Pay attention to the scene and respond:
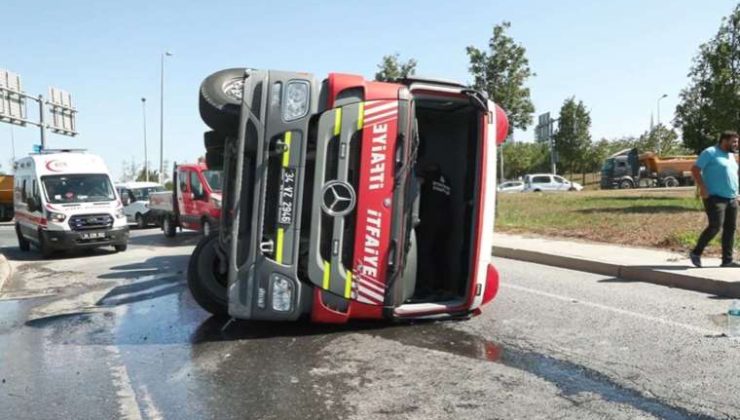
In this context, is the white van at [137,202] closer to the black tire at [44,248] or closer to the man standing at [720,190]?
the black tire at [44,248]

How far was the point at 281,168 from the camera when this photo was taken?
515 cm

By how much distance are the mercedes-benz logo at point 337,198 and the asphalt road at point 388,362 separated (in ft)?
3.74

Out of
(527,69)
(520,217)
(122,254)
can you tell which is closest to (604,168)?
(527,69)

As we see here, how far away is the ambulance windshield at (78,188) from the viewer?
13.9 metres

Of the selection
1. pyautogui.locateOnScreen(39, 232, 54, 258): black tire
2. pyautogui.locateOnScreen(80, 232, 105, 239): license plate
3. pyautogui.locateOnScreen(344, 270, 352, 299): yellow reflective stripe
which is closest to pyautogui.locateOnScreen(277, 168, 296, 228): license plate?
pyautogui.locateOnScreen(344, 270, 352, 299): yellow reflective stripe

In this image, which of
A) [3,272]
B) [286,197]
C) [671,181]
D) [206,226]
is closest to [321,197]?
[286,197]

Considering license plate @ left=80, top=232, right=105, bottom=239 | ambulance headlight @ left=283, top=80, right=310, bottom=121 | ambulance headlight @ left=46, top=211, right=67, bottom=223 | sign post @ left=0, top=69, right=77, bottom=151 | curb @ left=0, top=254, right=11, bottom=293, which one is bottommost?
curb @ left=0, top=254, right=11, bottom=293

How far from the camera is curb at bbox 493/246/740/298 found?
7223mm

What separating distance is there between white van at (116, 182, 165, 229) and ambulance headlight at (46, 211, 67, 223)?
8.17m

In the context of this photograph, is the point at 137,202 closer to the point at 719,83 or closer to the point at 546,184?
the point at 719,83

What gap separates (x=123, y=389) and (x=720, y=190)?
7490 mm

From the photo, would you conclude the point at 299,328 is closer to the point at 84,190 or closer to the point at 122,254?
the point at 122,254

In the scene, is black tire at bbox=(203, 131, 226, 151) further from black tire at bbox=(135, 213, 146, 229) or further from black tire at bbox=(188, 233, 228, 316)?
black tire at bbox=(135, 213, 146, 229)

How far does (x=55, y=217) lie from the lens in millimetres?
13297
